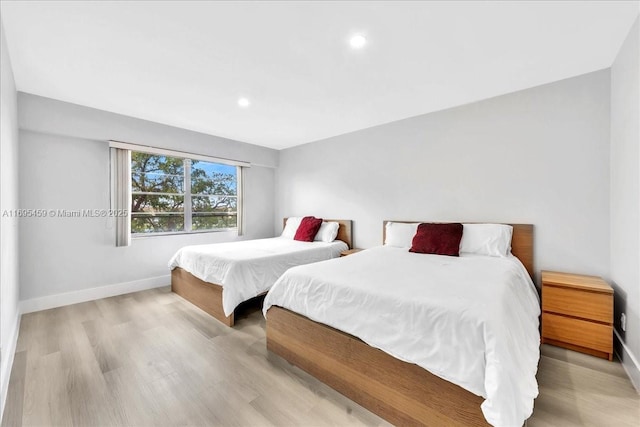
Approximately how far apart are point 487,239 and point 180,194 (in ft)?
13.5

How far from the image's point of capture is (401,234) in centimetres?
312

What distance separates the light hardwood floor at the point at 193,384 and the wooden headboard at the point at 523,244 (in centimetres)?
79

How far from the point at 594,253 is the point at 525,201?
26.4 inches

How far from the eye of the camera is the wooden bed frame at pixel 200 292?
2.62m

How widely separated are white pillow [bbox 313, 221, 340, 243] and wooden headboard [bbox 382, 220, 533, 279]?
220 centimetres

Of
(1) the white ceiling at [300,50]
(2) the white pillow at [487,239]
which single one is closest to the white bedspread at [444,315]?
(2) the white pillow at [487,239]

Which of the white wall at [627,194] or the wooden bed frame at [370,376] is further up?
the white wall at [627,194]

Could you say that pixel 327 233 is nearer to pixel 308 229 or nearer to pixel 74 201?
pixel 308 229

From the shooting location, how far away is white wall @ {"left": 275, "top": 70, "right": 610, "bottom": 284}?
2.27 meters

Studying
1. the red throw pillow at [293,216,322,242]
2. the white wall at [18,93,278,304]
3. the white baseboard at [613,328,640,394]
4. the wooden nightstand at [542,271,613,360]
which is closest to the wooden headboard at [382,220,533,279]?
the wooden nightstand at [542,271,613,360]

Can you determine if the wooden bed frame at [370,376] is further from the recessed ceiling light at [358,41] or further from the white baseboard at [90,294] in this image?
the white baseboard at [90,294]

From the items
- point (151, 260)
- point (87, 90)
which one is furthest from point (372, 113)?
point (151, 260)

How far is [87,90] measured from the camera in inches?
102

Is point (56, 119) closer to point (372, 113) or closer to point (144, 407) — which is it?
point (144, 407)
